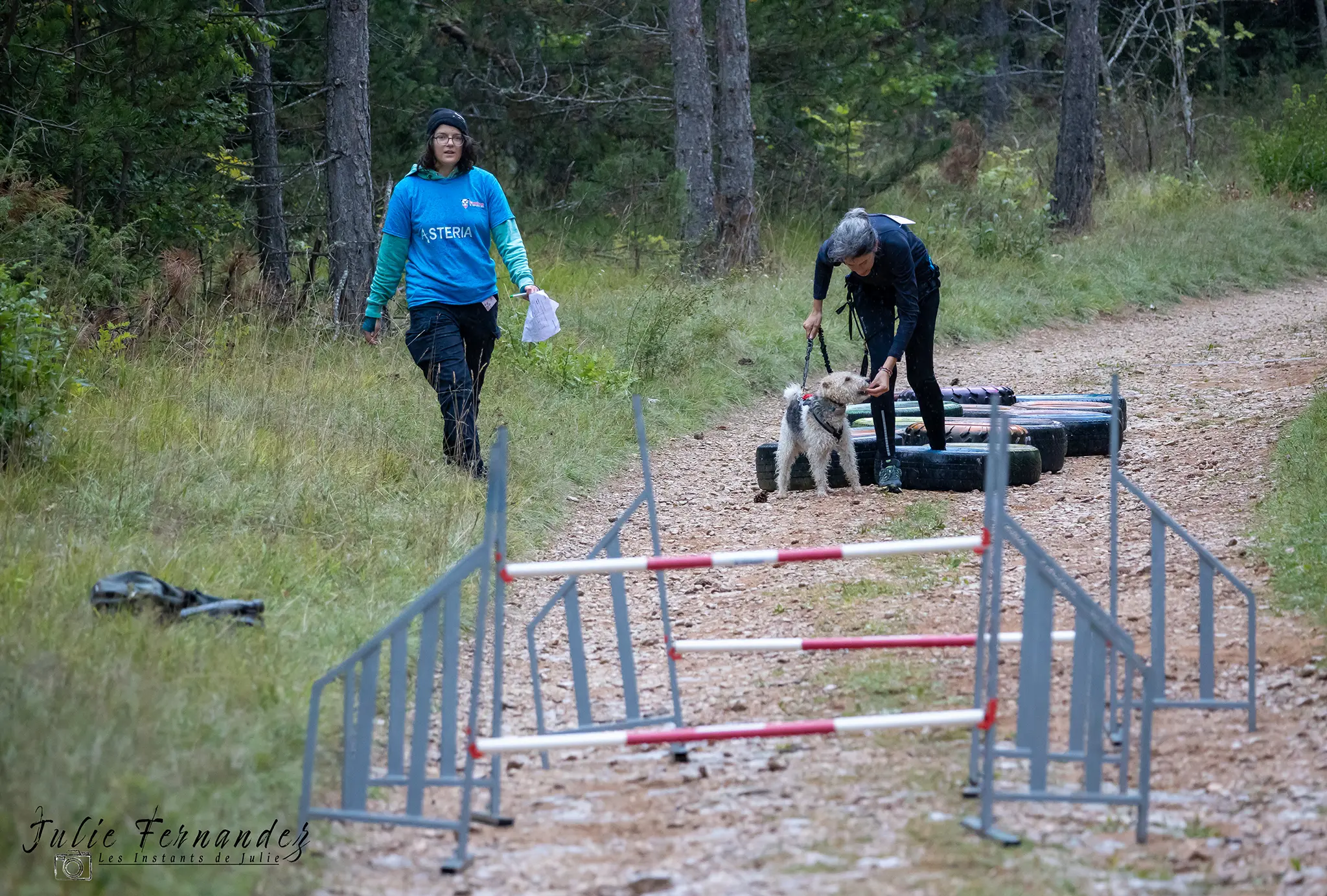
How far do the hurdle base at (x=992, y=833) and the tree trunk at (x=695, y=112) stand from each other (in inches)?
508

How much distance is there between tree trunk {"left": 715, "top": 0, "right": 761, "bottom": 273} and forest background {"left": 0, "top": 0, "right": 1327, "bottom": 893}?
51 millimetres

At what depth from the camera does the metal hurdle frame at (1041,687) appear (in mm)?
3768

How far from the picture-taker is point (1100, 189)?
23.2 metres

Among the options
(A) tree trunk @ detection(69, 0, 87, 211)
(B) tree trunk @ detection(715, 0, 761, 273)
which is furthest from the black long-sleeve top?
(B) tree trunk @ detection(715, 0, 761, 273)

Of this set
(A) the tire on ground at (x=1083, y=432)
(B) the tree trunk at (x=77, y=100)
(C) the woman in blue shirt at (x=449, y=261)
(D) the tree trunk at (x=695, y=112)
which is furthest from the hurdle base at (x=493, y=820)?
(D) the tree trunk at (x=695, y=112)

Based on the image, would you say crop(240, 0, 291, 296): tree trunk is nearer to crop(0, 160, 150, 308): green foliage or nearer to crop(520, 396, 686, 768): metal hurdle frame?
crop(0, 160, 150, 308): green foliage

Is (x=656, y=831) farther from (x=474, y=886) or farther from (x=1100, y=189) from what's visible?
(x=1100, y=189)

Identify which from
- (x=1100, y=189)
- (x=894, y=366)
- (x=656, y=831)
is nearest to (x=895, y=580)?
(x=894, y=366)

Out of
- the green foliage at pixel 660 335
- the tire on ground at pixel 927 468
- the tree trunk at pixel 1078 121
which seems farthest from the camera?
the tree trunk at pixel 1078 121

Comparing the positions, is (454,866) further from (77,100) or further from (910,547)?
(77,100)

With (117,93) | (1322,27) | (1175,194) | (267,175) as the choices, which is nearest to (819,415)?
(117,93)

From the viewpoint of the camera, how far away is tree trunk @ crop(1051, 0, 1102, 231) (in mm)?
20078

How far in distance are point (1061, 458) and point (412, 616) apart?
6.30 meters

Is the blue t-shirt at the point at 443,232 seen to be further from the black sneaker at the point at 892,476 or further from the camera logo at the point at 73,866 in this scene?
the camera logo at the point at 73,866
